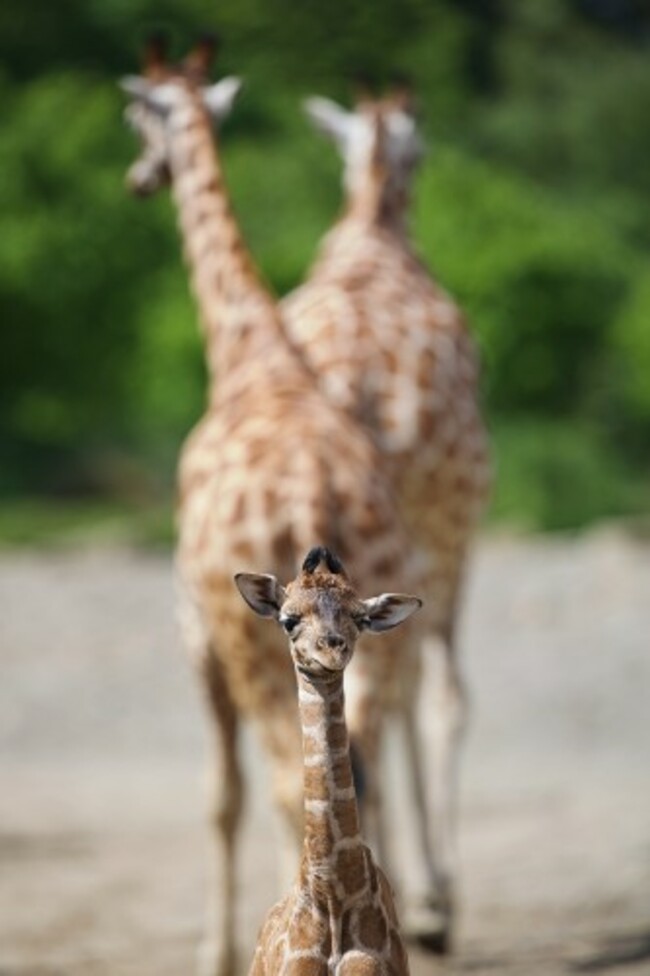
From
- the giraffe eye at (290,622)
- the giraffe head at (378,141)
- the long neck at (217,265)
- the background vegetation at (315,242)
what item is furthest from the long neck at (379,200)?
the background vegetation at (315,242)

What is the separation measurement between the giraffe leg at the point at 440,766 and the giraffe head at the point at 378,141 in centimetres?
141

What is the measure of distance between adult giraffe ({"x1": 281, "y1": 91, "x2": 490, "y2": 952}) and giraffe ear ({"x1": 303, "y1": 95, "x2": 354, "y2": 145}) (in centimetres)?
21

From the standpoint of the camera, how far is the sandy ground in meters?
7.10

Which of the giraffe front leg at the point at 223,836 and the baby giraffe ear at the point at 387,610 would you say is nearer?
the baby giraffe ear at the point at 387,610

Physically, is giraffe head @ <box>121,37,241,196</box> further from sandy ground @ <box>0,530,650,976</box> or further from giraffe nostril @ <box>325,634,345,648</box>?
giraffe nostril @ <box>325,634,345,648</box>

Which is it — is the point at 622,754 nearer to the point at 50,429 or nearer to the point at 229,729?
the point at 229,729

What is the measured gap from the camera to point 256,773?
33.1 feet

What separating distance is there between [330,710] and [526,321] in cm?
1789

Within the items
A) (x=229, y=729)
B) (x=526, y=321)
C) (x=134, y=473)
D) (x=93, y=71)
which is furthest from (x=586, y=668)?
(x=93, y=71)

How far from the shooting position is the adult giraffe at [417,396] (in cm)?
645

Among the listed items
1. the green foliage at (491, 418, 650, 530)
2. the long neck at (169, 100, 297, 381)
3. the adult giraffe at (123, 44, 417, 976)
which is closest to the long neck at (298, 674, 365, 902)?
the adult giraffe at (123, 44, 417, 976)

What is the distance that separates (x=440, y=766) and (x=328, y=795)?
3.69m

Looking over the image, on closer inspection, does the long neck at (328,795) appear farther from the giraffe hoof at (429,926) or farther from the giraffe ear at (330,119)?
the giraffe ear at (330,119)

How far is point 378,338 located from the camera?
6586 mm
